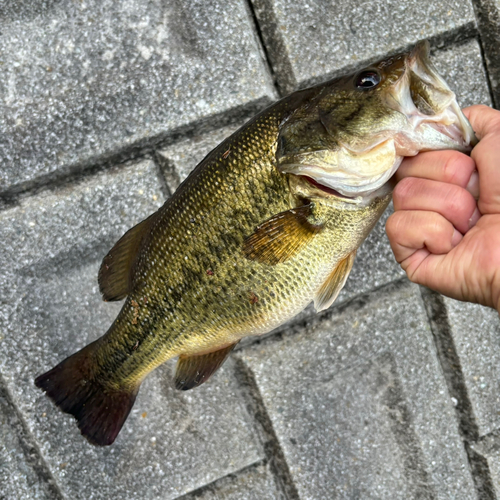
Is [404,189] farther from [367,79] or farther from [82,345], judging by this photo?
[82,345]

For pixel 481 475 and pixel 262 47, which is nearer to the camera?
pixel 262 47

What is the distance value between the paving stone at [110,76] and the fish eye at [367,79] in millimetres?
665

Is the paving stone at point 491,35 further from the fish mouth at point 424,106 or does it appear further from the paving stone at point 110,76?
the fish mouth at point 424,106

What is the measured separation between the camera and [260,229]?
1086mm

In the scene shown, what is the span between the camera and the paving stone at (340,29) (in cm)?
166

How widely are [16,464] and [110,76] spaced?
4.34 ft

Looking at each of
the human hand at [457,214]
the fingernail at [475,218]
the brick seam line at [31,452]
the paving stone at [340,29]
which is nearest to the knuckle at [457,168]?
the human hand at [457,214]

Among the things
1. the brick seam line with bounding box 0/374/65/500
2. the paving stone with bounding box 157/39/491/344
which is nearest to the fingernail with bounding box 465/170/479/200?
the paving stone with bounding box 157/39/491/344

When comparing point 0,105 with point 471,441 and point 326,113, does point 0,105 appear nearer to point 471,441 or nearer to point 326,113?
point 326,113

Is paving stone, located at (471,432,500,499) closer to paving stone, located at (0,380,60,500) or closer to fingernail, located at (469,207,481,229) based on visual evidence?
fingernail, located at (469,207,481,229)

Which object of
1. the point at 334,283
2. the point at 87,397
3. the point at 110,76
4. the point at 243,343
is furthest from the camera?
the point at 243,343

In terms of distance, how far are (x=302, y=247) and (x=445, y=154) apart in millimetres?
357

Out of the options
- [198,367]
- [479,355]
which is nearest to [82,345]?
[198,367]

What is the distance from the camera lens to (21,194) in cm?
165
